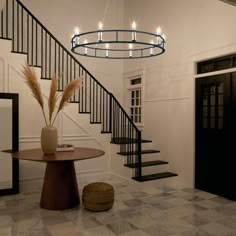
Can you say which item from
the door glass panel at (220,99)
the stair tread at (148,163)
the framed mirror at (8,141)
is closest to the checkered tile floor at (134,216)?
the framed mirror at (8,141)

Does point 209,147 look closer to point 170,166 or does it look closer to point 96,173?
point 170,166

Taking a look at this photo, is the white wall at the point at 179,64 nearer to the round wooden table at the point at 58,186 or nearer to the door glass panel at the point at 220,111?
the door glass panel at the point at 220,111

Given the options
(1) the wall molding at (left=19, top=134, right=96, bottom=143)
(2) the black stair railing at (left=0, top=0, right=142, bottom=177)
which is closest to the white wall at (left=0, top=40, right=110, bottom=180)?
(1) the wall molding at (left=19, top=134, right=96, bottom=143)

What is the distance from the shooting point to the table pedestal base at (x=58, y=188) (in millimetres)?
4008

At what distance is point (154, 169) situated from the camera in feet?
18.5

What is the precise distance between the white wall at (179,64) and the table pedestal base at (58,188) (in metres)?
2.50

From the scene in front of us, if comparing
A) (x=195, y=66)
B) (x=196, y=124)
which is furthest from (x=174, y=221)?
(x=195, y=66)

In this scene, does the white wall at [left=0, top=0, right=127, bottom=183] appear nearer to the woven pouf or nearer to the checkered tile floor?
the checkered tile floor

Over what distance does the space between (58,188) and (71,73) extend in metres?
3.25

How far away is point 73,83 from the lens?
13.6 ft

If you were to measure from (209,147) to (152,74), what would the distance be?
2.29 meters

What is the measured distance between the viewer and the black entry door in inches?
181

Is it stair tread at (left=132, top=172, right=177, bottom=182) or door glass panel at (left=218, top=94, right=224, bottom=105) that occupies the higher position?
door glass panel at (left=218, top=94, right=224, bottom=105)

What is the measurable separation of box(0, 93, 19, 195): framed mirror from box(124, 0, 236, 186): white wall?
3.06 meters
